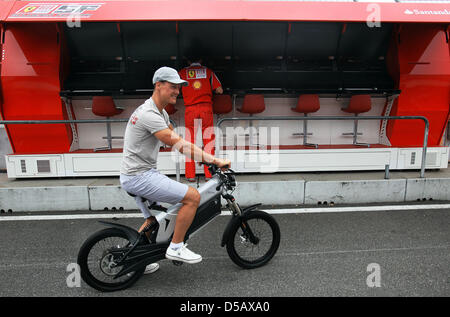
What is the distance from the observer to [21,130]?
4957mm

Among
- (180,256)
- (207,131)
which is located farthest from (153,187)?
(207,131)

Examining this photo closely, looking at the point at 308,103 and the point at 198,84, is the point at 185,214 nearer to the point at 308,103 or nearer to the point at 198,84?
the point at 198,84

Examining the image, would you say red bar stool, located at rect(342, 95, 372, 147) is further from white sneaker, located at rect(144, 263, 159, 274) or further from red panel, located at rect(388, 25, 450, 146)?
white sneaker, located at rect(144, 263, 159, 274)

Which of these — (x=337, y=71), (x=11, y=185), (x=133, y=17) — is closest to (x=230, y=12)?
(x=133, y=17)

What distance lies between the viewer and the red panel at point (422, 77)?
17.0ft

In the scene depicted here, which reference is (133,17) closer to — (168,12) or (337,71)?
(168,12)

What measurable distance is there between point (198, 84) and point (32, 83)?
267 cm

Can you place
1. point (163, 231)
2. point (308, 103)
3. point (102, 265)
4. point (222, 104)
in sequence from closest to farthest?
point (102, 265)
point (163, 231)
point (222, 104)
point (308, 103)

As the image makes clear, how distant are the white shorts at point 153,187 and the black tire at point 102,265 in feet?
1.27

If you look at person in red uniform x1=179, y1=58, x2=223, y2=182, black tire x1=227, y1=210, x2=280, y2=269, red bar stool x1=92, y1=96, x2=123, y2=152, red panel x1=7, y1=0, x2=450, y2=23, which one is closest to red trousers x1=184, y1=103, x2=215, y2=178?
person in red uniform x1=179, y1=58, x2=223, y2=182

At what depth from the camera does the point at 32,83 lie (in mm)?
4898

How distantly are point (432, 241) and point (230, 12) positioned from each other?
3.71 metres

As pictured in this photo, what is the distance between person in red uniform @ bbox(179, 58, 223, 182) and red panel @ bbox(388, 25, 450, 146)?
10.4 feet
